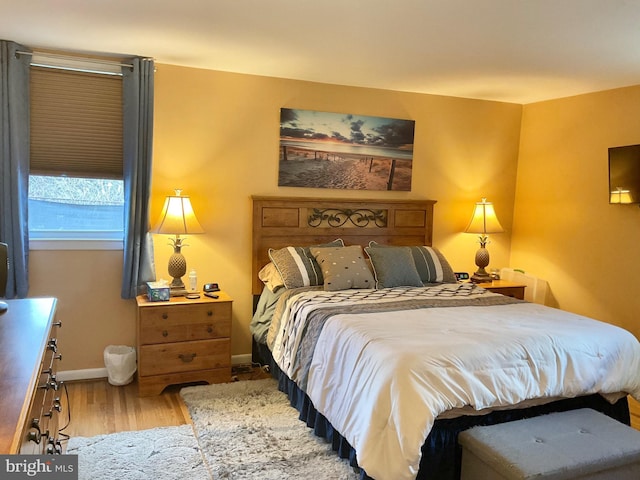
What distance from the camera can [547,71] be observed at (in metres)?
3.49

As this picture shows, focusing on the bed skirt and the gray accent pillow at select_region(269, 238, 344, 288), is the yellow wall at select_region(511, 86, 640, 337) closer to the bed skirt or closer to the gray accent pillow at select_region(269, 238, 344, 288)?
the bed skirt

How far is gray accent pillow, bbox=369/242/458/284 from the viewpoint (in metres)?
3.90

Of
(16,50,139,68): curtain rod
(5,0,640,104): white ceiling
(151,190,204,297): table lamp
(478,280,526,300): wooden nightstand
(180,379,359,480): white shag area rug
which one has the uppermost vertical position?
(5,0,640,104): white ceiling

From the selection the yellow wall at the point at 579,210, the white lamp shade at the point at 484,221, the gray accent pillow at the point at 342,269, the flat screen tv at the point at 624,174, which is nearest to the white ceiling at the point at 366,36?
the yellow wall at the point at 579,210

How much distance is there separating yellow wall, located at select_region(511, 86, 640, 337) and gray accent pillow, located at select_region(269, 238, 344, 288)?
2.35m

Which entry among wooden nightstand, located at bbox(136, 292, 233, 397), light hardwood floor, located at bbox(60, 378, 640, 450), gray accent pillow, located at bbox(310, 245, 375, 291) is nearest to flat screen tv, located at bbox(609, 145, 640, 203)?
light hardwood floor, located at bbox(60, 378, 640, 450)

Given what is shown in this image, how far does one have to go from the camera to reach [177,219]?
11.3ft

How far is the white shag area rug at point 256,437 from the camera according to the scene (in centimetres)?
245

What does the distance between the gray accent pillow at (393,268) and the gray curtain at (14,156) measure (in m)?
2.43

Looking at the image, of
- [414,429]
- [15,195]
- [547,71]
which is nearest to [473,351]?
[414,429]

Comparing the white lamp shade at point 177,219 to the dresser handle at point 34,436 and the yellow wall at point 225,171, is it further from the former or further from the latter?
the dresser handle at point 34,436

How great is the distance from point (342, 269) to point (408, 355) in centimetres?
139

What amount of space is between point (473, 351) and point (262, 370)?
2025 millimetres

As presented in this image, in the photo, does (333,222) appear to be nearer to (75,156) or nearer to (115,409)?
(75,156)
